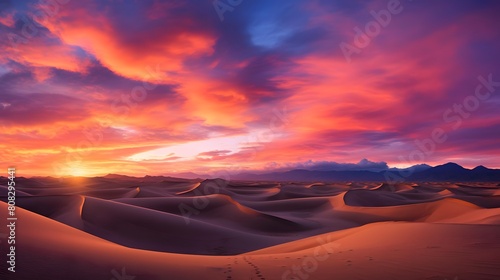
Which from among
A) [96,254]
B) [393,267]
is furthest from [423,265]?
[96,254]

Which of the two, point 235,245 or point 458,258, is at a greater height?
point 458,258

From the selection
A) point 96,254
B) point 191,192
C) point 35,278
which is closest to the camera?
point 35,278

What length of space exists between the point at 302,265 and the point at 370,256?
1209 millimetres

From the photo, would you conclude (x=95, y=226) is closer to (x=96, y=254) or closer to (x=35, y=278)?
(x=96, y=254)

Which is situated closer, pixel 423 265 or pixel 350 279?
pixel 350 279

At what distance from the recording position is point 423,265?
5.05 metres

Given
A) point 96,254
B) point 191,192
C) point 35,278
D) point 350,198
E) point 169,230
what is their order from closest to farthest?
point 35,278 → point 96,254 → point 169,230 → point 350,198 → point 191,192

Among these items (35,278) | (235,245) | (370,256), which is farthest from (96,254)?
(235,245)

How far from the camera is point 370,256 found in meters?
5.92

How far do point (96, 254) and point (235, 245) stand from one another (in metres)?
8.12

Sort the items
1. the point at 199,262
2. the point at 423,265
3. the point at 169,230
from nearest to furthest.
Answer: the point at 423,265 < the point at 199,262 < the point at 169,230

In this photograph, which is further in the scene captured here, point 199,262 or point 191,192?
point 191,192

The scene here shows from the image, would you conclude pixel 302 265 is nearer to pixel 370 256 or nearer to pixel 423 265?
pixel 370 256

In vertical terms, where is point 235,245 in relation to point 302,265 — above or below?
below
